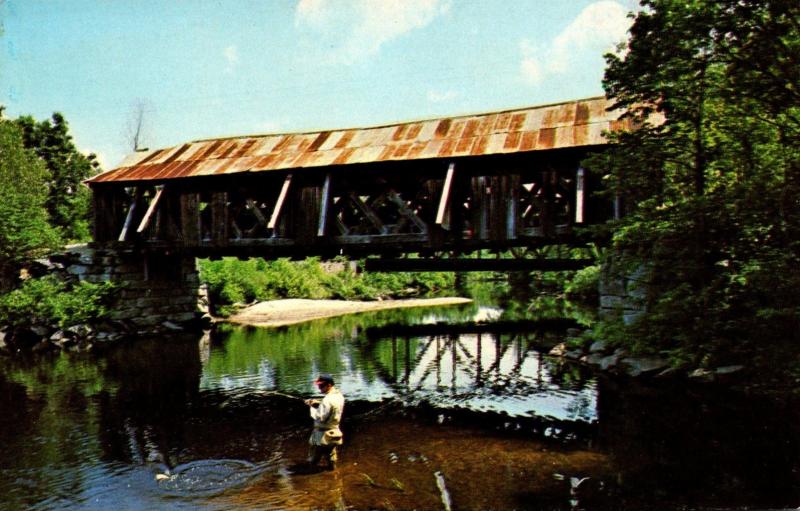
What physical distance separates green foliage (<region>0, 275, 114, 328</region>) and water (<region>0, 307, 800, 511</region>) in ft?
12.1

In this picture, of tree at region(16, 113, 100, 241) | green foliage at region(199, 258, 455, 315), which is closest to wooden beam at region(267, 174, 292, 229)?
green foliage at region(199, 258, 455, 315)

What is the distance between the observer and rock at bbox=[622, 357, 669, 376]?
13031 mm

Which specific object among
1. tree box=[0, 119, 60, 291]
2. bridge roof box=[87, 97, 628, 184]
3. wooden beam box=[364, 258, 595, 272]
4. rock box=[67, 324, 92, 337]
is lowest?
rock box=[67, 324, 92, 337]

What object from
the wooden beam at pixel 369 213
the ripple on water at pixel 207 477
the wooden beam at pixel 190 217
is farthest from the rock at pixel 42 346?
the ripple on water at pixel 207 477

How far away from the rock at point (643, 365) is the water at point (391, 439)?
58cm

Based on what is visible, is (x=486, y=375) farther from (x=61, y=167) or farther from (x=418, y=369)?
(x=61, y=167)

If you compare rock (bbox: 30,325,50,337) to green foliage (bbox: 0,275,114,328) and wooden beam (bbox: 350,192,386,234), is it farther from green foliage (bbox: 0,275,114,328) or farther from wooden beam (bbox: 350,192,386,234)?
wooden beam (bbox: 350,192,386,234)

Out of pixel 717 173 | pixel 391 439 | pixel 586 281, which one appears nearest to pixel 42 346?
pixel 391 439

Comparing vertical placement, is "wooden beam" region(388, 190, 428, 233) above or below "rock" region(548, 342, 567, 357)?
above

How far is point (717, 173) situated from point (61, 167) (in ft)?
137

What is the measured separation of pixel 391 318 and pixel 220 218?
10.5m

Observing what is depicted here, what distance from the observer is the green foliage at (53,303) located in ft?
64.5

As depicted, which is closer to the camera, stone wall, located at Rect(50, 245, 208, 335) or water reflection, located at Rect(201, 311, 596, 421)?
water reflection, located at Rect(201, 311, 596, 421)

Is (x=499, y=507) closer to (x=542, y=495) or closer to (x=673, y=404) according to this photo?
(x=542, y=495)
